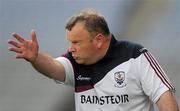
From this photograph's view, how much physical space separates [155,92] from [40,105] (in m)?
1.73

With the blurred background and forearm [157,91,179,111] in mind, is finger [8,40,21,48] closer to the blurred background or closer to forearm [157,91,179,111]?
forearm [157,91,179,111]

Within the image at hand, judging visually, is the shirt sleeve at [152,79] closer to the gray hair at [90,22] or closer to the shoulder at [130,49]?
the shoulder at [130,49]

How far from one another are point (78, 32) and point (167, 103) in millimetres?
444

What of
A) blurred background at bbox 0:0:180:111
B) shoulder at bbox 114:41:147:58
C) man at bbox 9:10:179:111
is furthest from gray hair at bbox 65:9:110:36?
blurred background at bbox 0:0:180:111

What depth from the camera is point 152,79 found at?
7.17ft

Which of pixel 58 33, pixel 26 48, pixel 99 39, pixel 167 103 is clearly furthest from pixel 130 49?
pixel 58 33

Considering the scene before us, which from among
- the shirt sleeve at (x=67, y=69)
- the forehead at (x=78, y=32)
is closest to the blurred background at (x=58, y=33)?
the shirt sleeve at (x=67, y=69)

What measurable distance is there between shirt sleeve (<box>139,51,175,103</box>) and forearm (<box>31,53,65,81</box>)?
35cm

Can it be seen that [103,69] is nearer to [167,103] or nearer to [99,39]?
[99,39]

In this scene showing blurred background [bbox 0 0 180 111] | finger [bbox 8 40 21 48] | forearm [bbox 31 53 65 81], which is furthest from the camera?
blurred background [bbox 0 0 180 111]

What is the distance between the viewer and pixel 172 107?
2143mm

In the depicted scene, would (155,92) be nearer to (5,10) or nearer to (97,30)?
(97,30)

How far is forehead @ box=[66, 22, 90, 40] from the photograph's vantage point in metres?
2.21

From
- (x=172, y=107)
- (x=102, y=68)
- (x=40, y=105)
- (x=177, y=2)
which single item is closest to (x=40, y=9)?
(x=40, y=105)
